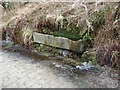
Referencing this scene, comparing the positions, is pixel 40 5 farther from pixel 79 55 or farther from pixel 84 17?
pixel 79 55

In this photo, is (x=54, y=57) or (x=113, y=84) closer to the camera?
(x=113, y=84)

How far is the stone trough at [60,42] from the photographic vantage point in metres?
3.34

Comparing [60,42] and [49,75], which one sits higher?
[60,42]

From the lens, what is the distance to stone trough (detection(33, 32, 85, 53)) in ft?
11.0

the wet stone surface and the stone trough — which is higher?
the stone trough

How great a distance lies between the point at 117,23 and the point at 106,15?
324 mm

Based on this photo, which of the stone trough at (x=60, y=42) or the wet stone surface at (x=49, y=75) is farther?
the stone trough at (x=60, y=42)

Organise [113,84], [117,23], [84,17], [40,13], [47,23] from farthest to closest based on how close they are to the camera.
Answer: [40,13]
[47,23]
[84,17]
[117,23]
[113,84]

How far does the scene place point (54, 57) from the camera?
3.66m

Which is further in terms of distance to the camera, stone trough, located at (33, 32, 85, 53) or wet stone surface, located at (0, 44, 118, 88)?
stone trough, located at (33, 32, 85, 53)

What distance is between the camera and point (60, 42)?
365 centimetres

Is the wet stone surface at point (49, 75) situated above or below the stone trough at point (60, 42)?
below

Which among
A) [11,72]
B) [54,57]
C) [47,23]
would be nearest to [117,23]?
[54,57]

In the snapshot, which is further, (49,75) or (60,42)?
(60,42)
